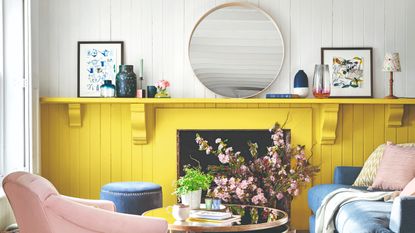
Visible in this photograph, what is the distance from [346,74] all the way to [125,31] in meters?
1.95

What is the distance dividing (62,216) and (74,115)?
112 inches

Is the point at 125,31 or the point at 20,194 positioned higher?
the point at 125,31

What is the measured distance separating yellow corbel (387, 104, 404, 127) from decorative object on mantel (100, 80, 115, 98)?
7.79ft

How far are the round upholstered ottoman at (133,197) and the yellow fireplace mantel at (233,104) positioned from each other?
2.40 ft

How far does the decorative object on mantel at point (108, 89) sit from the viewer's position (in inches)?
245

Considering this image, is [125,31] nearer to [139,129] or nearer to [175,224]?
[139,129]

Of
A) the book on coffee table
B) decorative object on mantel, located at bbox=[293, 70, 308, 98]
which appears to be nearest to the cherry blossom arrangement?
decorative object on mantel, located at bbox=[293, 70, 308, 98]

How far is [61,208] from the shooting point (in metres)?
3.58

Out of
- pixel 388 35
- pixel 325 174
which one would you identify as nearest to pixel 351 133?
pixel 325 174

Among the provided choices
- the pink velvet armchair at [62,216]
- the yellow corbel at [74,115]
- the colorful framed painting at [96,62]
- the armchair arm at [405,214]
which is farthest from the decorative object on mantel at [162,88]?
the armchair arm at [405,214]

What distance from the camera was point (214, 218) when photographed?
15.1 ft

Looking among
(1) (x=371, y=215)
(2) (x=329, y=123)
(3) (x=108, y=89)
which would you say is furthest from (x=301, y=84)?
(1) (x=371, y=215)

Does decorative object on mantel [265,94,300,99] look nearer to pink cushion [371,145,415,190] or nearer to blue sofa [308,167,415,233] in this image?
blue sofa [308,167,415,233]

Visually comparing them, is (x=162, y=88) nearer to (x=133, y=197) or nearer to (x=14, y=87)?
(x=133, y=197)
